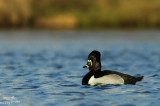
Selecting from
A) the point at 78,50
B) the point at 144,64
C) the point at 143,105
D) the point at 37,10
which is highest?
the point at 37,10

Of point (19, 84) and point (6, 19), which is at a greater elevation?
point (6, 19)

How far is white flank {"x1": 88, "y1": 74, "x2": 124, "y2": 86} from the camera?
13.8 m

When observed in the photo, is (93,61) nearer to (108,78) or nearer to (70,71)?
(108,78)

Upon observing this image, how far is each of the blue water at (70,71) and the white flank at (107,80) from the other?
311 millimetres

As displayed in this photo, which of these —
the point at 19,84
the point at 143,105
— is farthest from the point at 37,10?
the point at 143,105

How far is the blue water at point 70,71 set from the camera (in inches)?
453

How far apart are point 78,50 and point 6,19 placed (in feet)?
73.1

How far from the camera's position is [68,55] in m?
26.2

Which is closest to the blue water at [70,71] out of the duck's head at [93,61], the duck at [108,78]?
the duck at [108,78]

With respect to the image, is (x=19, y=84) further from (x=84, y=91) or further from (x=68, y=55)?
(x=68, y=55)

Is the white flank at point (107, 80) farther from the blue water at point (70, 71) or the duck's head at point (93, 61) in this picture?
the duck's head at point (93, 61)

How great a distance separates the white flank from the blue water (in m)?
0.31

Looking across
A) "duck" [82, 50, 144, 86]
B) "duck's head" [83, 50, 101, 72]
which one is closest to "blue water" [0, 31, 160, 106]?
"duck" [82, 50, 144, 86]

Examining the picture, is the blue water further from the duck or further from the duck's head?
the duck's head
